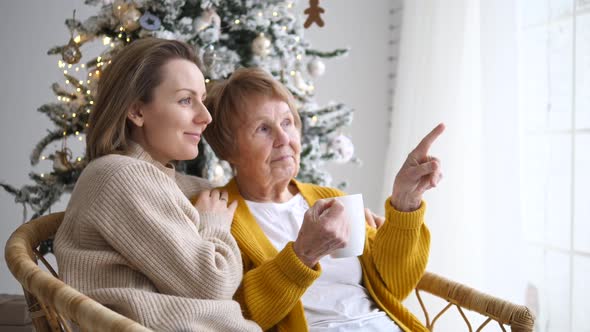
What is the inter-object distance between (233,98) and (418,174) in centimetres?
52

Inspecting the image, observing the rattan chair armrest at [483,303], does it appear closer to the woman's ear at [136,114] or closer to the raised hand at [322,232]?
the raised hand at [322,232]

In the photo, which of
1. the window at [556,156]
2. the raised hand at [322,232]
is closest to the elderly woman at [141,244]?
the raised hand at [322,232]

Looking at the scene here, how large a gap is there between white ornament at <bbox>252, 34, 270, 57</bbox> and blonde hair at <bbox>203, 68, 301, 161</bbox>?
609 mm

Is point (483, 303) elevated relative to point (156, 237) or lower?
lower

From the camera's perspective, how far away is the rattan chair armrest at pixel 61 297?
960mm

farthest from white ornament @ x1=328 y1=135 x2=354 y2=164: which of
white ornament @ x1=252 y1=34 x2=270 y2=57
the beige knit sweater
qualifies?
the beige knit sweater

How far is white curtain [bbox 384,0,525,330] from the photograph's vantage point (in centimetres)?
263

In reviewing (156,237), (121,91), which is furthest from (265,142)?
(156,237)

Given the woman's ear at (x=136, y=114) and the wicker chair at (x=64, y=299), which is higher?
the woman's ear at (x=136, y=114)

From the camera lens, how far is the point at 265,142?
1.62m

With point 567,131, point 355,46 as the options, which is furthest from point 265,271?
point 355,46

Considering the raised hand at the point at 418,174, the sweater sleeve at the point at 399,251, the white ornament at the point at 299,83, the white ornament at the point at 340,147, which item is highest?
the white ornament at the point at 299,83

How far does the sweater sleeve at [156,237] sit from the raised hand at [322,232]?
186 millimetres

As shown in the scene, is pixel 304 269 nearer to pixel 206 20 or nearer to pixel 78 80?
pixel 206 20
